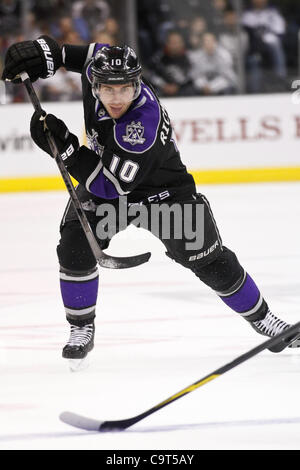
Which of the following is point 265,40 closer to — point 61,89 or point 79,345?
point 61,89

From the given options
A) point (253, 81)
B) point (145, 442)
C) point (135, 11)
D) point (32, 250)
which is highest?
point (135, 11)

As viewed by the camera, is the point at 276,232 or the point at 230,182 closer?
the point at 276,232

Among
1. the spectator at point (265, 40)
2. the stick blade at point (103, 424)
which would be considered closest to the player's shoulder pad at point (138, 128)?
the stick blade at point (103, 424)

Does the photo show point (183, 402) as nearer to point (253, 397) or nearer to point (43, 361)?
point (253, 397)

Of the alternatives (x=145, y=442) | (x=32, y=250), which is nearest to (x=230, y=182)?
(x=32, y=250)

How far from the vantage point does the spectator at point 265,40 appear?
25.2ft

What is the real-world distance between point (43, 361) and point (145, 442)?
94cm

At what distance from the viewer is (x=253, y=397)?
2.77 meters

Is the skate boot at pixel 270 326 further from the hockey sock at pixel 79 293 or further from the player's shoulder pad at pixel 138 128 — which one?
the player's shoulder pad at pixel 138 128

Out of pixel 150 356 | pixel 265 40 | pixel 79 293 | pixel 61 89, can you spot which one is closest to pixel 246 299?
pixel 150 356

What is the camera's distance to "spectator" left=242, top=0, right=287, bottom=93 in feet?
25.2

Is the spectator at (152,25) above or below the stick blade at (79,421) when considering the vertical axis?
above

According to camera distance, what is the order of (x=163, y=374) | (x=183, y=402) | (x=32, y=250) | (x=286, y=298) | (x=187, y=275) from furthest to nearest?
(x=32, y=250) < (x=187, y=275) < (x=286, y=298) < (x=163, y=374) < (x=183, y=402)

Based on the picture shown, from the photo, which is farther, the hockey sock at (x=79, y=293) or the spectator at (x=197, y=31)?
the spectator at (x=197, y=31)
